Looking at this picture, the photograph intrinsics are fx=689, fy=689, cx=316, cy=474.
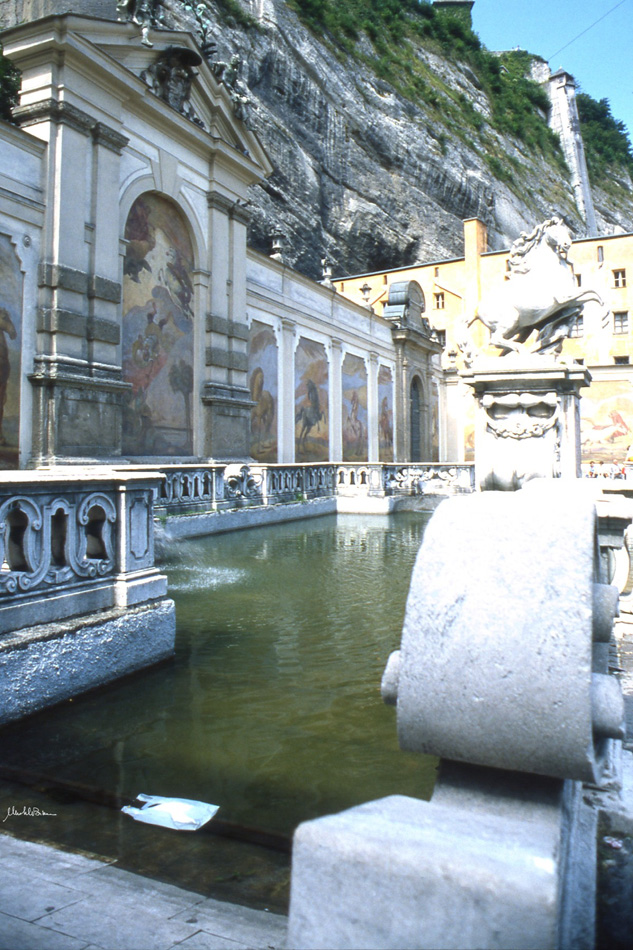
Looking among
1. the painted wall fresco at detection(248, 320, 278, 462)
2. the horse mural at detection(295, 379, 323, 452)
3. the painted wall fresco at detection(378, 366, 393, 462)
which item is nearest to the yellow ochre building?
the painted wall fresco at detection(378, 366, 393, 462)

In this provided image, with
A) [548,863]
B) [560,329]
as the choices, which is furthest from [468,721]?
[560,329]

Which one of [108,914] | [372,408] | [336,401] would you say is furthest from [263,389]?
[108,914]

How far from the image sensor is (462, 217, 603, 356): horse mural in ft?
25.8

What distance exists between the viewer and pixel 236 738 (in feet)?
9.53

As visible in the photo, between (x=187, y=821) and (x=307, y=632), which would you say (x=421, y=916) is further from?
(x=307, y=632)

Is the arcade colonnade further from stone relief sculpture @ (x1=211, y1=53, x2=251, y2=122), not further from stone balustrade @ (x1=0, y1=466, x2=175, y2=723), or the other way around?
stone balustrade @ (x1=0, y1=466, x2=175, y2=723)

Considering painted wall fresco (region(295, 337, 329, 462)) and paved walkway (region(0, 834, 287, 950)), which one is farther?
painted wall fresco (region(295, 337, 329, 462))

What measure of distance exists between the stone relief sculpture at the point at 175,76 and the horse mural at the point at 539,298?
9.77m

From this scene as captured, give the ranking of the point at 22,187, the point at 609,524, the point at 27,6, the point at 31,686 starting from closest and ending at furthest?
the point at 31,686, the point at 609,524, the point at 22,187, the point at 27,6

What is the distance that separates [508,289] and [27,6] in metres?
13.1

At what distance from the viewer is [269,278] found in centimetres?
1933

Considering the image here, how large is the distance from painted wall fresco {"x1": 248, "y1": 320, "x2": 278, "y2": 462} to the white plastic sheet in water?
15960 millimetres

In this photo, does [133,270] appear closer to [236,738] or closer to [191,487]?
[191,487]

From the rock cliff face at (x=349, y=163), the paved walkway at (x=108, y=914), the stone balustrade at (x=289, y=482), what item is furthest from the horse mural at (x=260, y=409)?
the paved walkway at (x=108, y=914)
